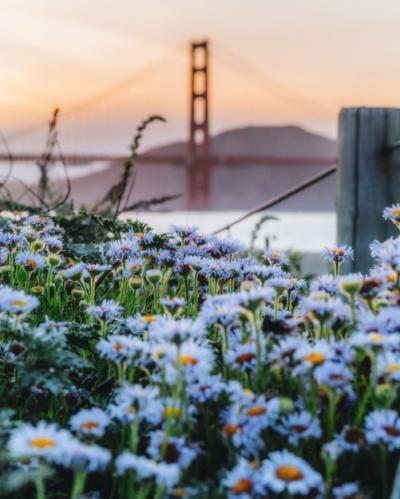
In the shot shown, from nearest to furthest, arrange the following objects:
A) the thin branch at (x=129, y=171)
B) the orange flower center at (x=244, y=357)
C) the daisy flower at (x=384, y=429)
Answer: the daisy flower at (x=384, y=429) → the orange flower center at (x=244, y=357) → the thin branch at (x=129, y=171)

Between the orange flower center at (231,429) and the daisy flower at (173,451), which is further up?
the orange flower center at (231,429)

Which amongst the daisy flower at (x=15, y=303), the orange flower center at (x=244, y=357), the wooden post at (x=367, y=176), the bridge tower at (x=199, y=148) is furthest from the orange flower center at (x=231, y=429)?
the bridge tower at (x=199, y=148)

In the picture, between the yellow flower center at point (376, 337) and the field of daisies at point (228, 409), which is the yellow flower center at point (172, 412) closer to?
the field of daisies at point (228, 409)

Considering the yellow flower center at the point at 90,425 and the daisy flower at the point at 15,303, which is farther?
the daisy flower at the point at 15,303

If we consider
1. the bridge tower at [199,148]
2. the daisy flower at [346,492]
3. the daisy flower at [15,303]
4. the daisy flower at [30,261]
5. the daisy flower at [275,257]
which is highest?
the bridge tower at [199,148]

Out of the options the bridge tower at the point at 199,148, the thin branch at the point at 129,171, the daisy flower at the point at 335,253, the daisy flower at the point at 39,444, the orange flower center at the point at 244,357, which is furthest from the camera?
the bridge tower at the point at 199,148
